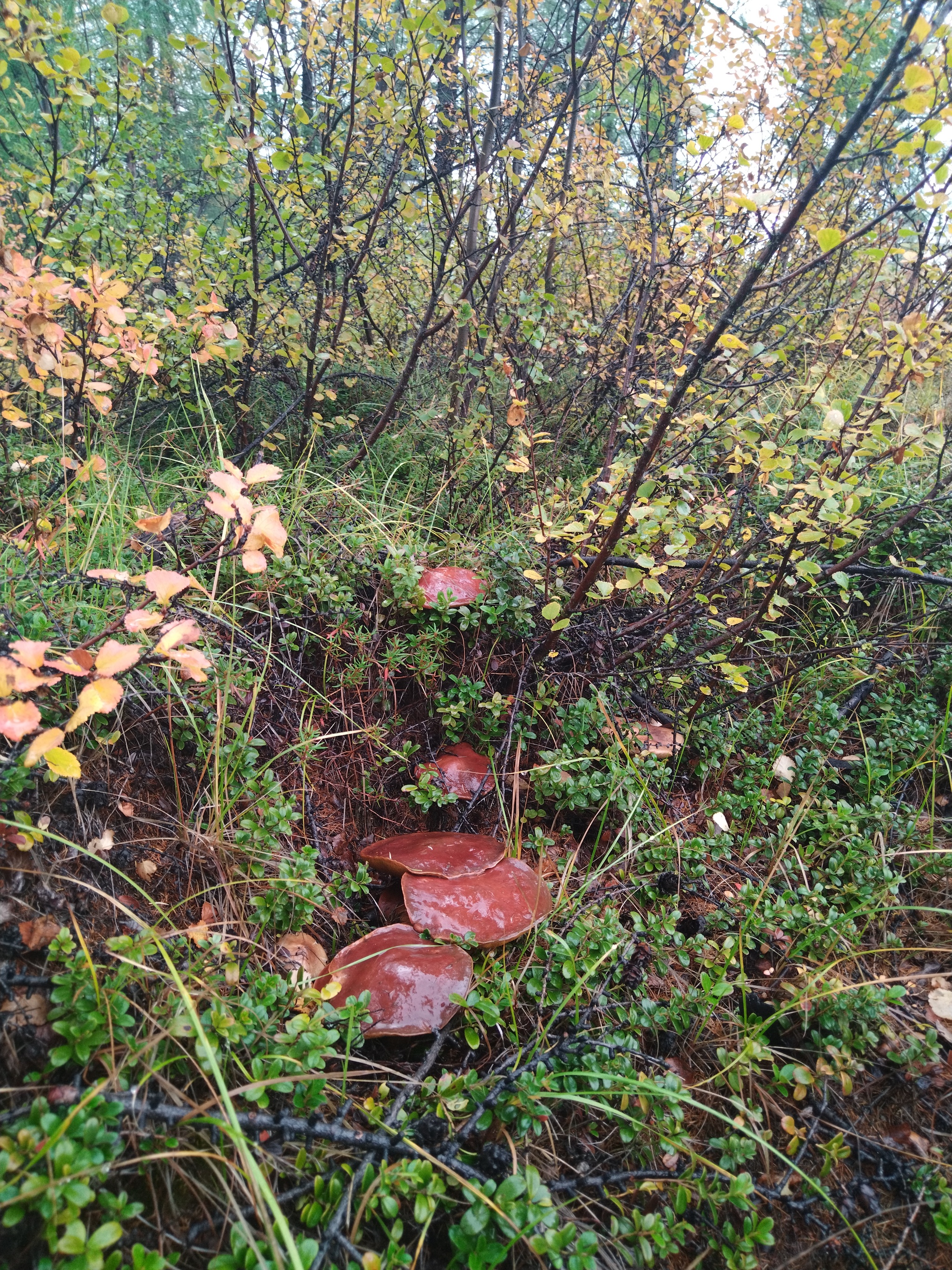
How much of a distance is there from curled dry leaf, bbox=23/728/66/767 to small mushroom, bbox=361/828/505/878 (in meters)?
0.85

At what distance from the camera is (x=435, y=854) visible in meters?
1.63

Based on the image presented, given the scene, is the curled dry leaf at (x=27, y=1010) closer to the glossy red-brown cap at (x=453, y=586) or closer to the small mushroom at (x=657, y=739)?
the glossy red-brown cap at (x=453, y=586)

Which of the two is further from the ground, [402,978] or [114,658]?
[114,658]

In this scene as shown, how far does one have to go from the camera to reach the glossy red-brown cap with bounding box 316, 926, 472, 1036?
127cm

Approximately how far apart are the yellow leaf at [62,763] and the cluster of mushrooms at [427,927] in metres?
0.58

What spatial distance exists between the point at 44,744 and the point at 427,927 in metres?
0.88

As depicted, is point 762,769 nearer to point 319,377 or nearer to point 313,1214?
point 313,1214

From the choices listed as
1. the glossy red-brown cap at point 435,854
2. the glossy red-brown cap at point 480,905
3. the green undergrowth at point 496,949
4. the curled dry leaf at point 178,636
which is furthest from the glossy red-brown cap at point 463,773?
the curled dry leaf at point 178,636

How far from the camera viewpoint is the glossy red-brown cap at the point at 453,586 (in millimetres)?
2162

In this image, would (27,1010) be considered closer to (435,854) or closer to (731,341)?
(435,854)

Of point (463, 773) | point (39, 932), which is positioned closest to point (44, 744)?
point (39, 932)

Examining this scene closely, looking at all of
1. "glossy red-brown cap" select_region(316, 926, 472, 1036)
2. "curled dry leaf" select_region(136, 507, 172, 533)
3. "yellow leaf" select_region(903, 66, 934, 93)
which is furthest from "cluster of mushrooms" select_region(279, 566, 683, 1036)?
"yellow leaf" select_region(903, 66, 934, 93)

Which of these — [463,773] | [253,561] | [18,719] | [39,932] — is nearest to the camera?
[18,719]

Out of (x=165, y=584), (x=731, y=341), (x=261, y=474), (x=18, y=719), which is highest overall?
(x=731, y=341)
